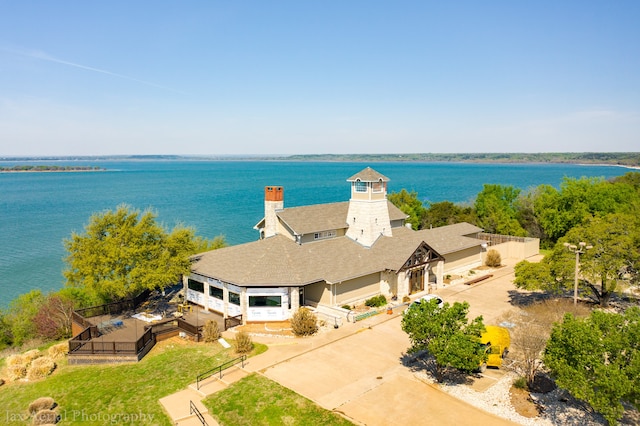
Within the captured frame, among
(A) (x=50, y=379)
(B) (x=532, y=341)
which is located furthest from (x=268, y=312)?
(B) (x=532, y=341)

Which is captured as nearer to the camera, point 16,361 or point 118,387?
point 118,387

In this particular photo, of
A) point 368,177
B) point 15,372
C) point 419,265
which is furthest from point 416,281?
point 15,372

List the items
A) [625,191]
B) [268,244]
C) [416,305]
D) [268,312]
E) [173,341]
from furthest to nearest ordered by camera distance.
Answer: [625,191] < [268,244] < [268,312] < [173,341] < [416,305]

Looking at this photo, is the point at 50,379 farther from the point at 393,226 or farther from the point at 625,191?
the point at 625,191

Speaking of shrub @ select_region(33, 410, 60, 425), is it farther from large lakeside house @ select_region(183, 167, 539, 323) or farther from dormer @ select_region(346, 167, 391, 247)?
dormer @ select_region(346, 167, 391, 247)

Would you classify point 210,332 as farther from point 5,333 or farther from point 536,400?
point 5,333
